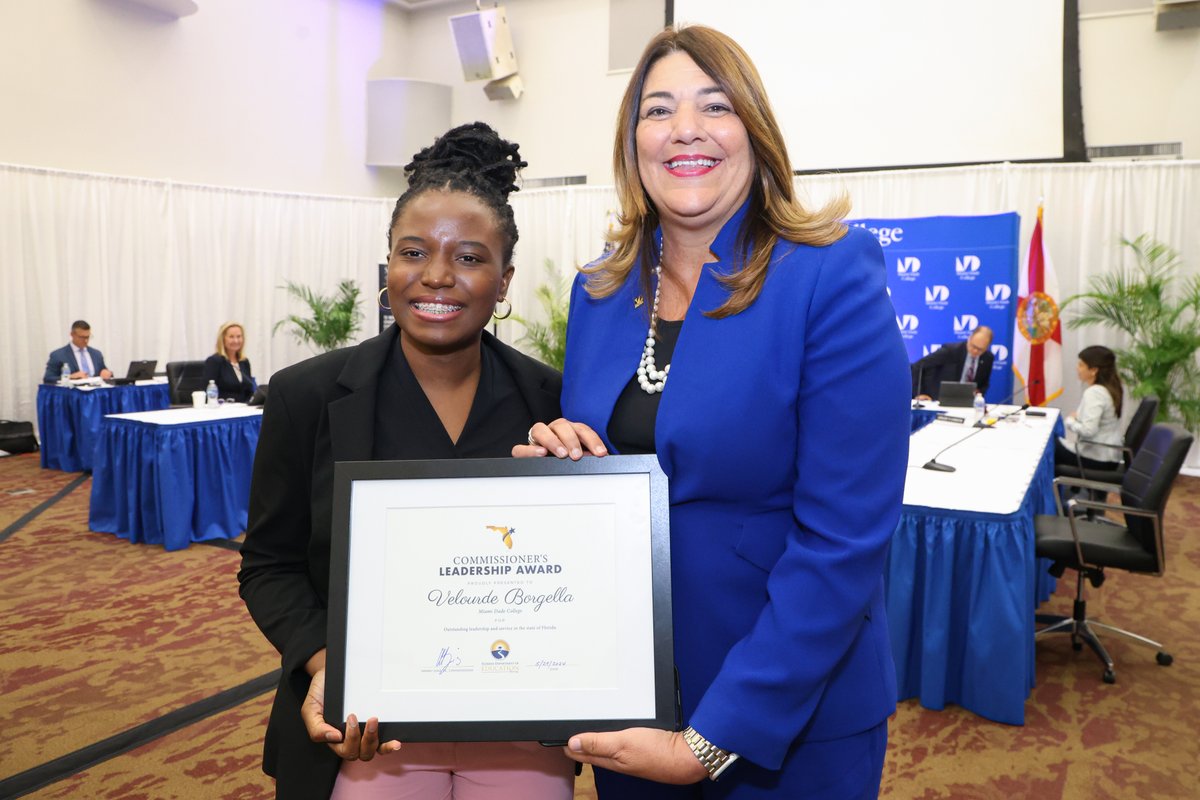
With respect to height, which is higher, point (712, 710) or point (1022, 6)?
point (1022, 6)

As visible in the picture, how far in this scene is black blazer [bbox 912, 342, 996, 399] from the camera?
8.38m

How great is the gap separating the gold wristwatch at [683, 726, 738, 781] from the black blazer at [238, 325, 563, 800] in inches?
24.7

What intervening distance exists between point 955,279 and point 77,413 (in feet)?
30.4

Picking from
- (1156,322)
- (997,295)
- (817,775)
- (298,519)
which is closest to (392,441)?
(298,519)

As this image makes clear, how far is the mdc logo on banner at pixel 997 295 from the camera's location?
870 cm

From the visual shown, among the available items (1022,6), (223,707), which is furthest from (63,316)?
(1022,6)

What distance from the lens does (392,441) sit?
150cm

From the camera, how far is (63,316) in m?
10.2

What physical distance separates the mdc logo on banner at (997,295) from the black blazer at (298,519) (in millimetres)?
8649

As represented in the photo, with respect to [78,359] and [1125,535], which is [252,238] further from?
[1125,535]

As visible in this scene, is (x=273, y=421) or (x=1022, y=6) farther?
(x=1022, y=6)

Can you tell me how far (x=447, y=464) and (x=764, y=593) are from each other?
1.70ft

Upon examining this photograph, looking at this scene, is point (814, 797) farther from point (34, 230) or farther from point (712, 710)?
point (34, 230)
